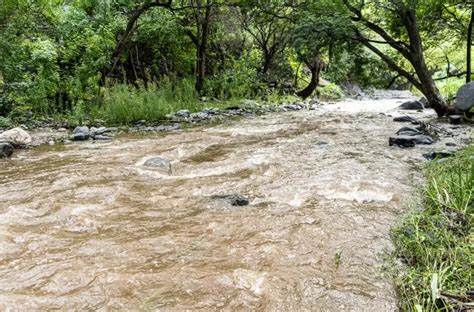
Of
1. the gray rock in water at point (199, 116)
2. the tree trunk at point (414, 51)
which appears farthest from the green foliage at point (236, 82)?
the tree trunk at point (414, 51)

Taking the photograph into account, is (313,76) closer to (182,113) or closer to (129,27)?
(182,113)

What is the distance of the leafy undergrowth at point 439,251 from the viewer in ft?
6.16

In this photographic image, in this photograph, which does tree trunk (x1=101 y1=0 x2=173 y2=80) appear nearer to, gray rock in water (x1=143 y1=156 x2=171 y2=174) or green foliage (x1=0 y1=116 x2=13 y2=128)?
green foliage (x1=0 y1=116 x2=13 y2=128)

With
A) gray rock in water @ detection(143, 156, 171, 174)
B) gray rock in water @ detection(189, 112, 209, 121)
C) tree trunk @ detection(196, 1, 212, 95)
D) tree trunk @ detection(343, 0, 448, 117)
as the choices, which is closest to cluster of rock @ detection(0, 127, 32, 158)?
gray rock in water @ detection(143, 156, 171, 174)

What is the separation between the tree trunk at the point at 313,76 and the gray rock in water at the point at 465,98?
8.16 metres

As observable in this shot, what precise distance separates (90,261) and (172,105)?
8617 mm

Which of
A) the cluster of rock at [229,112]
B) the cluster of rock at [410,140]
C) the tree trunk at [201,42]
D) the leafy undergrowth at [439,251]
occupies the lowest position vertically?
the leafy undergrowth at [439,251]

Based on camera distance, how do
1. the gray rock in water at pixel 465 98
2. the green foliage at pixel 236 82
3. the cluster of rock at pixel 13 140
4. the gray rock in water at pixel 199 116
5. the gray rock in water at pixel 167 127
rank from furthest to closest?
the green foliage at pixel 236 82, the gray rock in water at pixel 199 116, the gray rock in water at pixel 167 127, the gray rock in water at pixel 465 98, the cluster of rock at pixel 13 140

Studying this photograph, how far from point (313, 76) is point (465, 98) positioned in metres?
8.62

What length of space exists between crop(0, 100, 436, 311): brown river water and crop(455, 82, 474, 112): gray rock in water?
385 centimetres

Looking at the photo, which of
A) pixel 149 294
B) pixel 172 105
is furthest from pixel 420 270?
pixel 172 105

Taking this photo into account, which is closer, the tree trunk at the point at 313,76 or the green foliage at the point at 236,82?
the green foliage at the point at 236,82

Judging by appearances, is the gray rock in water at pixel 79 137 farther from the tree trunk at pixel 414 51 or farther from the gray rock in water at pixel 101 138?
the tree trunk at pixel 414 51

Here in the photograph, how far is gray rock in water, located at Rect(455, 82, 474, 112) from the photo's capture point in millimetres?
8297
